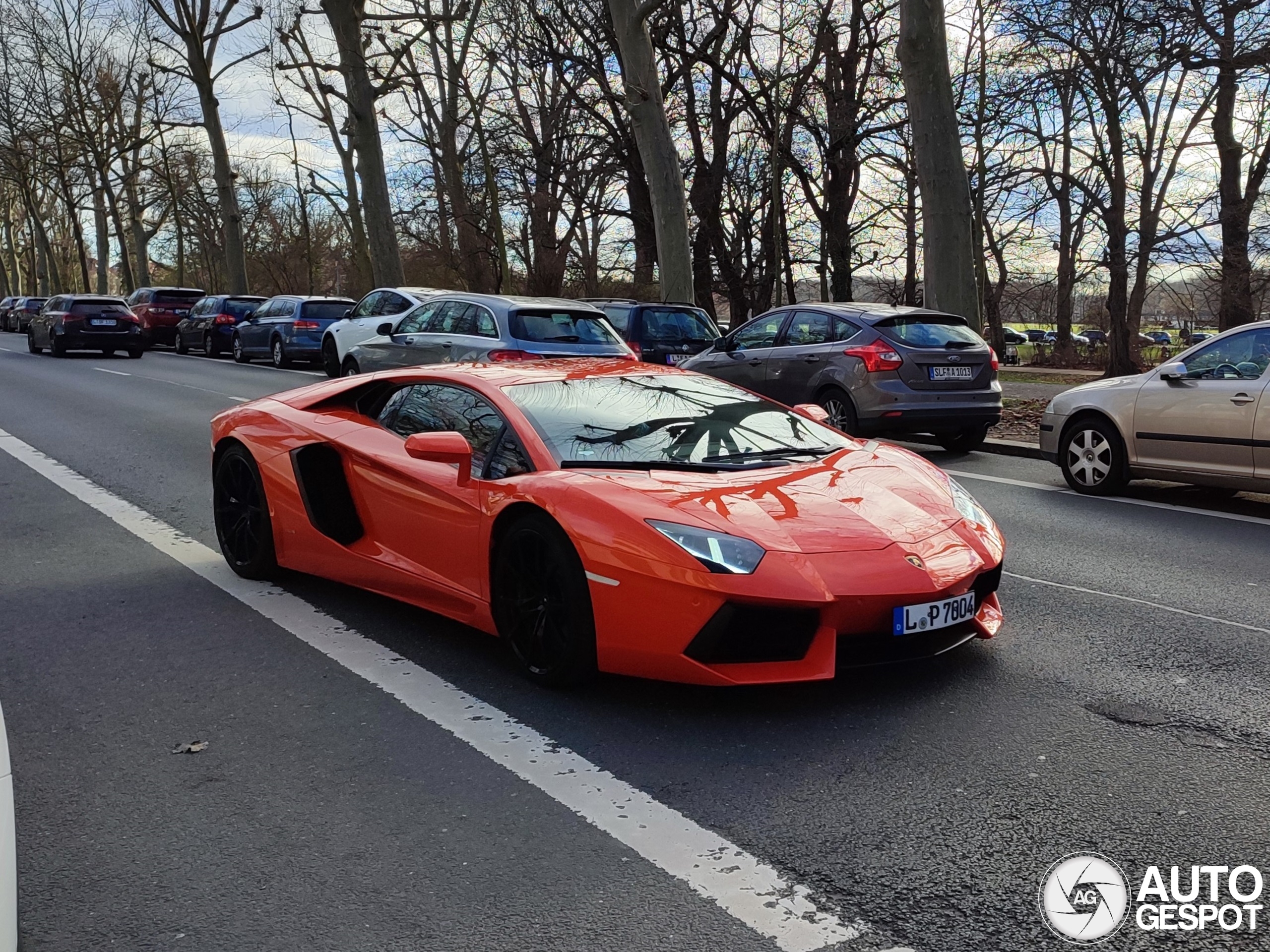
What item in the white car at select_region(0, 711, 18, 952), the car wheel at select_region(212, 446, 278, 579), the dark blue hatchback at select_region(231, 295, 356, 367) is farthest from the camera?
the dark blue hatchback at select_region(231, 295, 356, 367)

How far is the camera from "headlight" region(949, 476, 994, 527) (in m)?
4.96

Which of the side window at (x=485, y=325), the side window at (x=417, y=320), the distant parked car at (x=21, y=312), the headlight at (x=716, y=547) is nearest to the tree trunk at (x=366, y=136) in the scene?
the side window at (x=417, y=320)

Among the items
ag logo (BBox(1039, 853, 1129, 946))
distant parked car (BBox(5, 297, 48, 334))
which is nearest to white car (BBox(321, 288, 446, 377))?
ag logo (BBox(1039, 853, 1129, 946))

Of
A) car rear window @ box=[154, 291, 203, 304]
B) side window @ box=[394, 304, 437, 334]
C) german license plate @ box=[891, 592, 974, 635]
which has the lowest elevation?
german license plate @ box=[891, 592, 974, 635]

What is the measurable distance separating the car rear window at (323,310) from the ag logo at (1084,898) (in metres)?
24.0

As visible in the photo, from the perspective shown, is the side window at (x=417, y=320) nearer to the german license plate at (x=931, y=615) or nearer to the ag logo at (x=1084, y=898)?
the german license plate at (x=931, y=615)

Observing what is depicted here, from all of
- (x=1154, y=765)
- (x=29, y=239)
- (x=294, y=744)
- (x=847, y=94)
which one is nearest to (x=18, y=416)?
(x=294, y=744)

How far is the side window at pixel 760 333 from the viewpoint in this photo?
42.9 feet

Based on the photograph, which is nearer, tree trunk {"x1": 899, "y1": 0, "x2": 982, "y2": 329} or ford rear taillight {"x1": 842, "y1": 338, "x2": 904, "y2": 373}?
ford rear taillight {"x1": 842, "y1": 338, "x2": 904, "y2": 373}

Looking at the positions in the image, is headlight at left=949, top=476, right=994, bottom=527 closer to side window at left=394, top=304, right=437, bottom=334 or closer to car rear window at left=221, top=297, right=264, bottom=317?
side window at left=394, top=304, right=437, bottom=334

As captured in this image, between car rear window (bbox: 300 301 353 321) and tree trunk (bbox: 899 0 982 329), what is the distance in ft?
46.1

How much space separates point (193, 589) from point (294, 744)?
2.48 m

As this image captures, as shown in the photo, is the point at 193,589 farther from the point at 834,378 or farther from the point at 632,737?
the point at 834,378

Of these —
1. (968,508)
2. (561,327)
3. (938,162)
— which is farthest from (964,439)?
(968,508)
